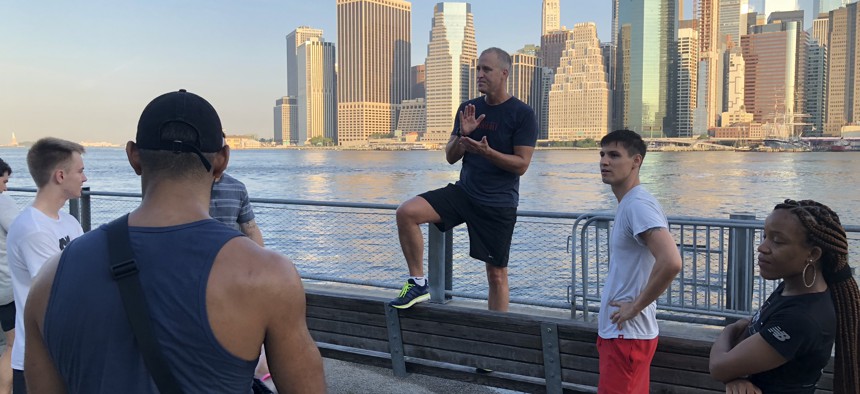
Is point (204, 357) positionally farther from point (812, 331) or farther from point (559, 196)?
point (559, 196)

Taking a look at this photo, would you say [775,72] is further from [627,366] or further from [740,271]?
[627,366]

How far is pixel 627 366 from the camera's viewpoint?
318 centimetres

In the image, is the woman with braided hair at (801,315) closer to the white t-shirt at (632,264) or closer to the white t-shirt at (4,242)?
the white t-shirt at (632,264)

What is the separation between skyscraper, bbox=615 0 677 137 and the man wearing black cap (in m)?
140

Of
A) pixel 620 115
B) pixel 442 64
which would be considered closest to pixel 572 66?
pixel 620 115

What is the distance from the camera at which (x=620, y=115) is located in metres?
148

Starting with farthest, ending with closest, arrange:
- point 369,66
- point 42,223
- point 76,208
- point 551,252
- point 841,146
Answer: point 369,66 < point 841,146 < point 76,208 < point 551,252 < point 42,223

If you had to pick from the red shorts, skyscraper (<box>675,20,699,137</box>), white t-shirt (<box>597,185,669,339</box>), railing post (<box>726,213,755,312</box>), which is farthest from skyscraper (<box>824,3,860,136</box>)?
the red shorts

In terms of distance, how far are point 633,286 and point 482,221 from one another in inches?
68.6

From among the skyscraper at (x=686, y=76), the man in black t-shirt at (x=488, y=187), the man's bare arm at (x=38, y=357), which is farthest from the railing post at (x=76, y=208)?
the skyscraper at (x=686, y=76)

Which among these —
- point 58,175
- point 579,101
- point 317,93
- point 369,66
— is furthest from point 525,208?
point 317,93

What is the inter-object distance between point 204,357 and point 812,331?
1.84m

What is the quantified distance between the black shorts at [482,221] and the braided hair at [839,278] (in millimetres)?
2592

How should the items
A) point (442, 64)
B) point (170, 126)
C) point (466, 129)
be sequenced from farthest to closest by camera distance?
point (442, 64)
point (466, 129)
point (170, 126)
